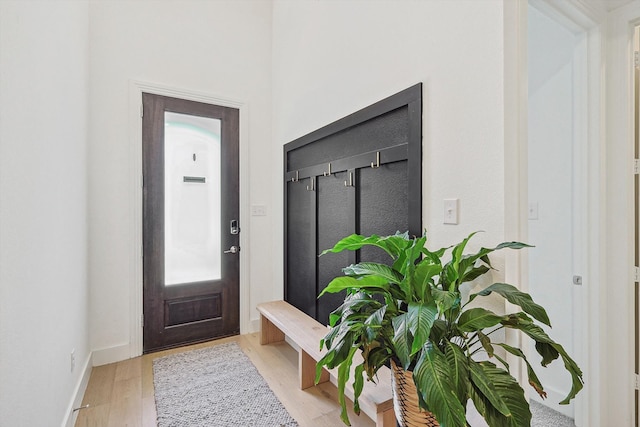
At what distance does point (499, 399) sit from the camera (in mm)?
842

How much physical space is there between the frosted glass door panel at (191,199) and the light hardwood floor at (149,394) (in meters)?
0.79

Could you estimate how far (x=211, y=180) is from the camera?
3.12 meters

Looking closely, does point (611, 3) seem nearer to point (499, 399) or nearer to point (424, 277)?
point (424, 277)

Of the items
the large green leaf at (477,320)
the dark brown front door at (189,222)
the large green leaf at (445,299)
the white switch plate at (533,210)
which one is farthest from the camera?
the dark brown front door at (189,222)

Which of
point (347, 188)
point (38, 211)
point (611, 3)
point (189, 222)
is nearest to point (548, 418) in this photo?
point (347, 188)

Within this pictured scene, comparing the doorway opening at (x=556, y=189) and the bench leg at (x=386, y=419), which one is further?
the doorway opening at (x=556, y=189)

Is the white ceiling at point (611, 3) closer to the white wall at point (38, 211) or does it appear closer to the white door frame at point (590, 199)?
the white door frame at point (590, 199)

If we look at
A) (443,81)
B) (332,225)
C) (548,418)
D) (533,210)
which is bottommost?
(548,418)

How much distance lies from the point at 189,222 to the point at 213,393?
1542 mm

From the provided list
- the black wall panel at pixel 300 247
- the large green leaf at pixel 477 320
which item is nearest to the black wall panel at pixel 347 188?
the black wall panel at pixel 300 247

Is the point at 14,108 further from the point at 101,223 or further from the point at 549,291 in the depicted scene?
the point at 549,291

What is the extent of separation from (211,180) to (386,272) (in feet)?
8.07

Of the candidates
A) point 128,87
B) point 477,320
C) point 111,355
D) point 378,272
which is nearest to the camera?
point 477,320

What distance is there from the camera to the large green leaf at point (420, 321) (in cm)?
83
